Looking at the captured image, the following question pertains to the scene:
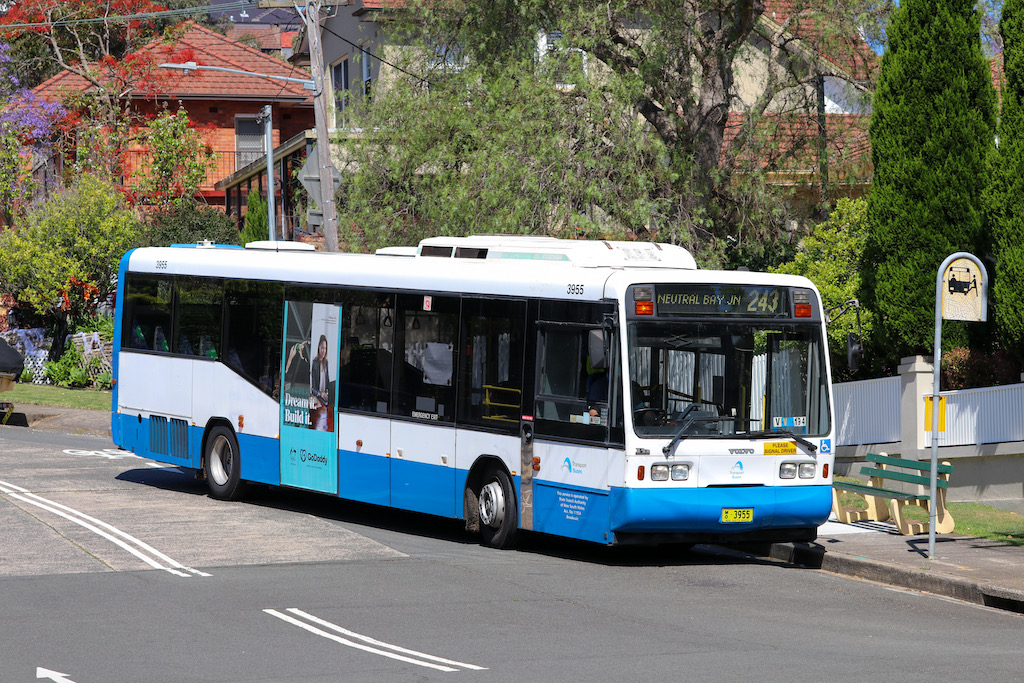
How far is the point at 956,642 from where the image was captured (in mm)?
9531

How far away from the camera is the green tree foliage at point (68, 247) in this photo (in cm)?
3578

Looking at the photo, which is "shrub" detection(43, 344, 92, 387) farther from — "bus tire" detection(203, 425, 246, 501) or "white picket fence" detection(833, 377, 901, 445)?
"white picket fence" detection(833, 377, 901, 445)

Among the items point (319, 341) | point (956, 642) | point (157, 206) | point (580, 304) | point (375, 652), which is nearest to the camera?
point (375, 652)

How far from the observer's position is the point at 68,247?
36.3m

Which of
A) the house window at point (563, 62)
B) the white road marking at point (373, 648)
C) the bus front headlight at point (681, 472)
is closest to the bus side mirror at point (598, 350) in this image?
the bus front headlight at point (681, 472)

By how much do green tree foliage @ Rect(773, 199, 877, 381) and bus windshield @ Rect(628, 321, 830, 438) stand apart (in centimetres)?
799

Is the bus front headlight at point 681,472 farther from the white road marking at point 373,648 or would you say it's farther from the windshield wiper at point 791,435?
the white road marking at point 373,648

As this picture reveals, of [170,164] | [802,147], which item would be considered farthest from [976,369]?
[170,164]

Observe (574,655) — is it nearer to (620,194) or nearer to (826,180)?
(620,194)

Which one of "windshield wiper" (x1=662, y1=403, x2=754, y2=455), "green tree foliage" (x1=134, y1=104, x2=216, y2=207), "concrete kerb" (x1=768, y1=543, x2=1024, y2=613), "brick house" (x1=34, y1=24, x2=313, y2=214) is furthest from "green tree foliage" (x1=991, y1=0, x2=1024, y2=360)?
"brick house" (x1=34, y1=24, x2=313, y2=214)

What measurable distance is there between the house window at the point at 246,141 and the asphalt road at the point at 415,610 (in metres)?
35.8

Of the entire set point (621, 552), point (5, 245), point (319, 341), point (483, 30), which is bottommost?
point (621, 552)

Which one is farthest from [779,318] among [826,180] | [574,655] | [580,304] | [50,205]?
[50,205]

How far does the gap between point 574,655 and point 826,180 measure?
16816 millimetres
